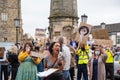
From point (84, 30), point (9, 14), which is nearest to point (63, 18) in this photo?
point (84, 30)

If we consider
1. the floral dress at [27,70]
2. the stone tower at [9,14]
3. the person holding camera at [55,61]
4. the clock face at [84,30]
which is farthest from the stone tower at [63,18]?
the stone tower at [9,14]

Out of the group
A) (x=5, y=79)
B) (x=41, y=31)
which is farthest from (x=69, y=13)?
(x=5, y=79)

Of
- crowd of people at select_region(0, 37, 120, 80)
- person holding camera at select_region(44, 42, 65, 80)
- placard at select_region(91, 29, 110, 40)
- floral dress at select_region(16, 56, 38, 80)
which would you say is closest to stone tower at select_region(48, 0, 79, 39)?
crowd of people at select_region(0, 37, 120, 80)

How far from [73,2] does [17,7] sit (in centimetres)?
3339

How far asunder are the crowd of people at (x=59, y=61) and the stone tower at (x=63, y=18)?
1251 cm

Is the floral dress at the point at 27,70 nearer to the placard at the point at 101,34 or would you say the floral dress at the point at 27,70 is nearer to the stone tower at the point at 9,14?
the placard at the point at 101,34

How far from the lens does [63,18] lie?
3503 centimetres

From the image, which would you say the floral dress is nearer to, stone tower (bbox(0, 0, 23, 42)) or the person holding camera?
the person holding camera

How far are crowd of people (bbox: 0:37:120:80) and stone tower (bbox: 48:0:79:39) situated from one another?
12.5 metres

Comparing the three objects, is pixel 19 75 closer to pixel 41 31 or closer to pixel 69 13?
pixel 41 31

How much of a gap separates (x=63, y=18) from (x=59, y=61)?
25597 mm

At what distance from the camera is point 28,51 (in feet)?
39.1

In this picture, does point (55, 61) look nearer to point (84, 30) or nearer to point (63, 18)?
point (84, 30)

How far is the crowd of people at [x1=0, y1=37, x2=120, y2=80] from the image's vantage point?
31.8ft
